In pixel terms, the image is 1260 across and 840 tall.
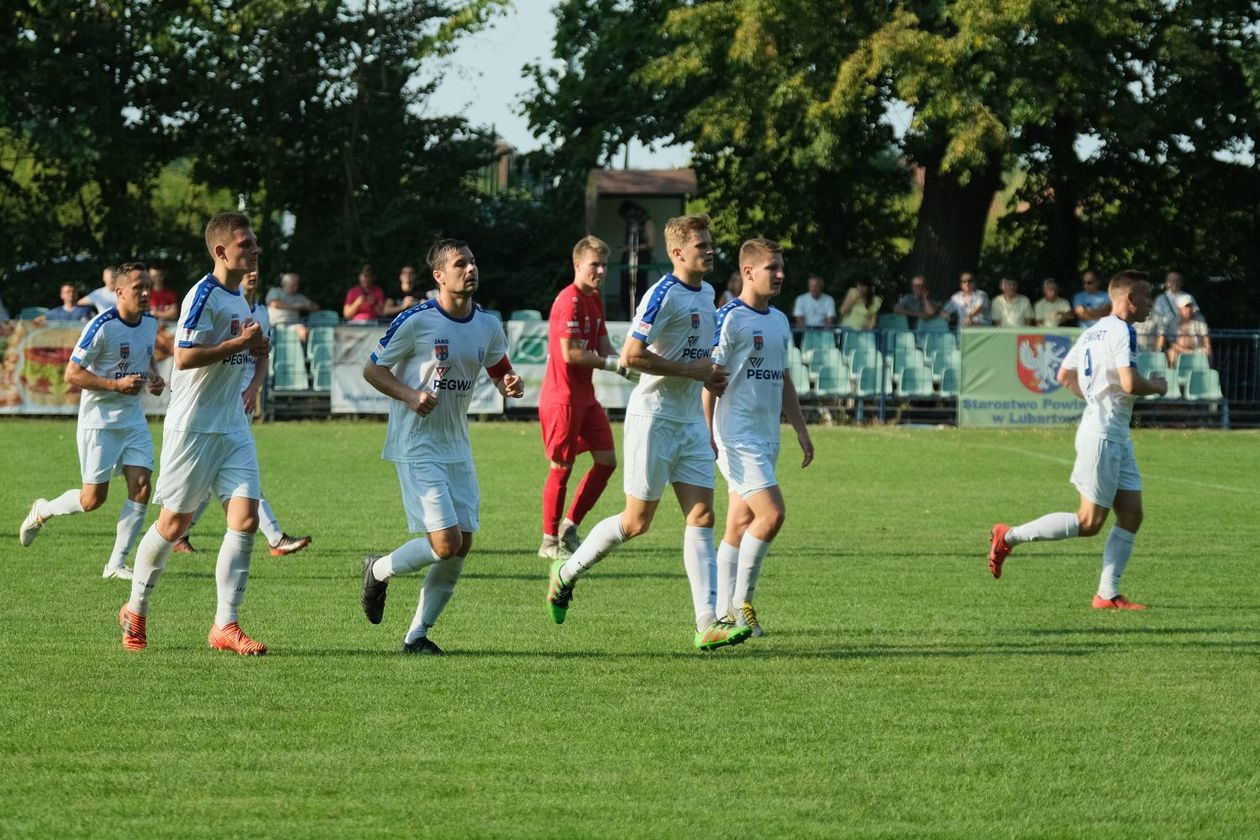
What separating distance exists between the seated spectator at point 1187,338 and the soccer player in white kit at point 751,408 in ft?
54.2

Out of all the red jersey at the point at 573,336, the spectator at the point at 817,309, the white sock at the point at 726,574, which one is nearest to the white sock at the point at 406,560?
the white sock at the point at 726,574

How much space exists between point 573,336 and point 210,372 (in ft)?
12.8

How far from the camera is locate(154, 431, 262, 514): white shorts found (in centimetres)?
803

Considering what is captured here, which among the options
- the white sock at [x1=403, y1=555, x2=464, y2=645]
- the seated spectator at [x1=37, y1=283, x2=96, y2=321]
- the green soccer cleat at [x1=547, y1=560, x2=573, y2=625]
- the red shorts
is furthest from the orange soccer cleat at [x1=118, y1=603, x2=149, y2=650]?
the seated spectator at [x1=37, y1=283, x2=96, y2=321]

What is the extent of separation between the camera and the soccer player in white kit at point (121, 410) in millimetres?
10555

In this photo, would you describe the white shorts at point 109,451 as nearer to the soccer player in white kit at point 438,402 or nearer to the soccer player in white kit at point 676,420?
the soccer player in white kit at point 438,402

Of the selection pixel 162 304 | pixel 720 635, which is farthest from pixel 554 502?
pixel 162 304

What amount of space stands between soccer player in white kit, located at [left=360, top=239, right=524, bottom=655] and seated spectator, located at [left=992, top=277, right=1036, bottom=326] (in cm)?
1802

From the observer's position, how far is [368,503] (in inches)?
594

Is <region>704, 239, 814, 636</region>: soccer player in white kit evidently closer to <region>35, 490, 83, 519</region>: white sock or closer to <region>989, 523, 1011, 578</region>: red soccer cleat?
<region>989, 523, 1011, 578</region>: red soccer cleat

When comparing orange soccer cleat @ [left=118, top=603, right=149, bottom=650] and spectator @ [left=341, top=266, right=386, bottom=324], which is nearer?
orange soccer cleat @ [left=118, top=603, right=149, bottom=650]

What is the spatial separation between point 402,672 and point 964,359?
17.0 metres

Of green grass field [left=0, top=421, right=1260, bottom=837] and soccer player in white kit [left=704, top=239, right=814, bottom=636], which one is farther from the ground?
soccer player in white kit [left=704, top=239, right=814, bottom=636]

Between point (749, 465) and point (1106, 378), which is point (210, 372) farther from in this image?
point (1106, 378)
